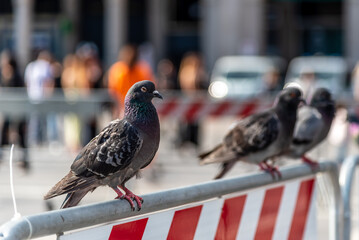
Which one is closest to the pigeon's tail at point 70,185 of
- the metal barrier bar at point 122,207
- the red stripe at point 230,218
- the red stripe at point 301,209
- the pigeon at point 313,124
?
the metal barrier bar at point 122,207

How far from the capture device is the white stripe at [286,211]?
413 cm

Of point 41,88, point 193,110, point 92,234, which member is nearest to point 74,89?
point 41,88

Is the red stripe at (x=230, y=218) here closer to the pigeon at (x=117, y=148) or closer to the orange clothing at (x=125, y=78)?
the pigeon at (x=117, y=148)

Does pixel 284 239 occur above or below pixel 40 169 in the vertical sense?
above

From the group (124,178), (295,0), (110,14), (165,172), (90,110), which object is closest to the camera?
(124,178)

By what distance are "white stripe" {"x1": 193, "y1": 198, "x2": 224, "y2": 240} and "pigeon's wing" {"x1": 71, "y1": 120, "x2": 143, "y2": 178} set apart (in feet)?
1.29

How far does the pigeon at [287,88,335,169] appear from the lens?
17.9 ft

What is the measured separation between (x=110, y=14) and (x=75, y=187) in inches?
1395

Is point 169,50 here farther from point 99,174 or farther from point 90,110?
point 99,174

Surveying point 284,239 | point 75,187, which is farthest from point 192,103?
point 75,187

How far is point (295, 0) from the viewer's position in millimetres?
35250

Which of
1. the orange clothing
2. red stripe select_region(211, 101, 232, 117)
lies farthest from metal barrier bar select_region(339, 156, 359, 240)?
red stripe select_region(211, 101, 232, 117)

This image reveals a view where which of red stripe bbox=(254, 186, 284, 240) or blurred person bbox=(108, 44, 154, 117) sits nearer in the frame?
→ red stripe bbox=(254, 186, 284, 240)

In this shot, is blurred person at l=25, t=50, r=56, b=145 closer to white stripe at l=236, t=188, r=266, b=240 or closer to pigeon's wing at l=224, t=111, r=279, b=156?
pigeon's wing at l=224, t=111, r=279, b=156
